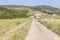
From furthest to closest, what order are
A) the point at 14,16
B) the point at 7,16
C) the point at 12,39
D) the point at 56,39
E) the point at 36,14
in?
the point at 36,14 < the point at 14,16 < the point at 7,16 < the point at 56,39 < the point at 12,39

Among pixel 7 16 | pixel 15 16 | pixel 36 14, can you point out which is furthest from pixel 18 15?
pixel 36 14

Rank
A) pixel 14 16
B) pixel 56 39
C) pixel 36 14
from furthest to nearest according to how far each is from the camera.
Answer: pixel 36 14, pixel 14 16, pixel 56 39

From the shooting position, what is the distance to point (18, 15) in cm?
13112

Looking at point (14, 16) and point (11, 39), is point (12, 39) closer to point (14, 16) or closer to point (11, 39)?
point (11, 39)

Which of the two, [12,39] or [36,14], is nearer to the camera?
[12,39]

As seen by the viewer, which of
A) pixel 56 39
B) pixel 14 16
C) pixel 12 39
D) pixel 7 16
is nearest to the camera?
pixel 12 39

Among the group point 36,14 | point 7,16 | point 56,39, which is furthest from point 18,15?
point 56,39

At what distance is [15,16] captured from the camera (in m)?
126

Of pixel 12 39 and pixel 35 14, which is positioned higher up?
pixel 12 39

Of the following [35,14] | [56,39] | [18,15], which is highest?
[56,39]

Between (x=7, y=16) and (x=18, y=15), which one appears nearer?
(x=7, y=16)

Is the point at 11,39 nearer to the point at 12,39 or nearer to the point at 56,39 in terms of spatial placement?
the point at 12,39

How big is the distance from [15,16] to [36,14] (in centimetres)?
5850

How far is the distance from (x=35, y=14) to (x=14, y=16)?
201ft
